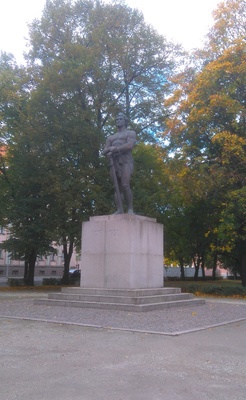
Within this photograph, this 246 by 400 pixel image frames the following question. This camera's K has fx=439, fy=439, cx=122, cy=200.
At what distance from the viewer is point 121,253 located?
49.2 ft

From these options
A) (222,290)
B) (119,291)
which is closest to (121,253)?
(119,291)

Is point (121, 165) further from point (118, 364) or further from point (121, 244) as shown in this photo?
point (118, 364)

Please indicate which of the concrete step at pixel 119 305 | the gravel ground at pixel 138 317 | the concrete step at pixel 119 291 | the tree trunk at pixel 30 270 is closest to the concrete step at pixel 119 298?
the concrete step at pixel 119 291

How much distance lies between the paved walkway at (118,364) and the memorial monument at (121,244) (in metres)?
4.96

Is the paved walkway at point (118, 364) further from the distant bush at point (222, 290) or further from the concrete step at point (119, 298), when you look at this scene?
the distant bush at point (222, 290)

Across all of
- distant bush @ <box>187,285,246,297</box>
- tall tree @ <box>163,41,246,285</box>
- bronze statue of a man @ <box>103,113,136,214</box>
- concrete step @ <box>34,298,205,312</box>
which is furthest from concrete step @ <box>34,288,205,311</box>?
tall tree @ <box>163,41,246,285</box>

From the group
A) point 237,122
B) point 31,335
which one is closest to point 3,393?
point 31,335

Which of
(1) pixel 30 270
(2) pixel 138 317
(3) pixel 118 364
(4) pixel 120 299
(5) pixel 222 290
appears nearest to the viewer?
(3) pixel 118 364

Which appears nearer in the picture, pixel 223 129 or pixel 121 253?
pixel 121 253

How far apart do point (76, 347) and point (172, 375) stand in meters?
2.38

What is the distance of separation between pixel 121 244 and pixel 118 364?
8.53 meters

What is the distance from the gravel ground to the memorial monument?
1938 mm

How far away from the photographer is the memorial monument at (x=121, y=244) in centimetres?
1492

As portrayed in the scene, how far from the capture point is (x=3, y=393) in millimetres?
5133
